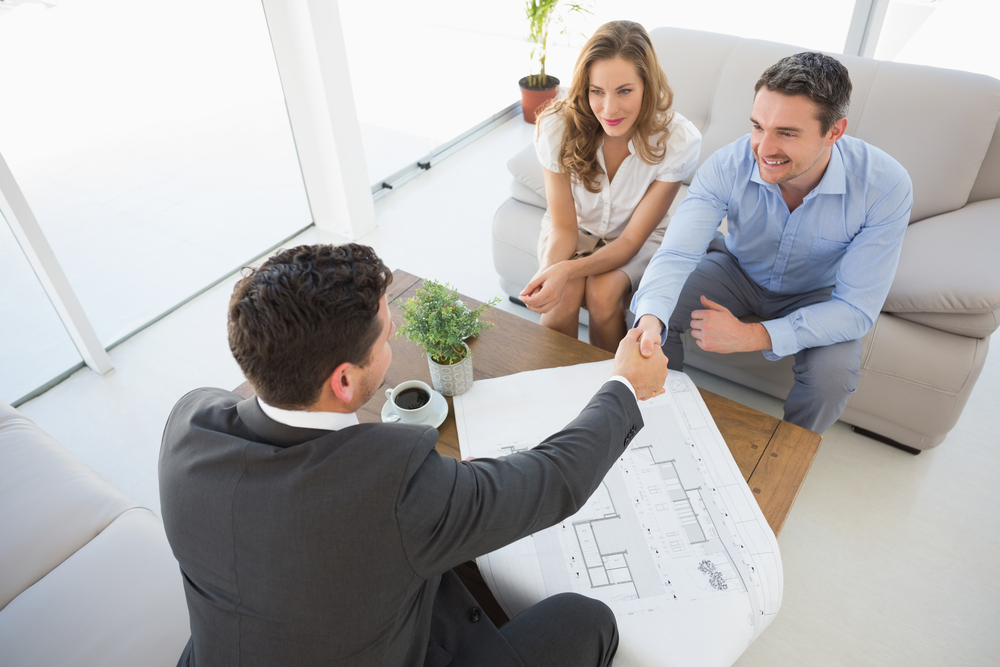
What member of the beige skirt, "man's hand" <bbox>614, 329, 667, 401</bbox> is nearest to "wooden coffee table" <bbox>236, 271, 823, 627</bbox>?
"man's hand" <bbox>614, 329, 667, 401</bbox>

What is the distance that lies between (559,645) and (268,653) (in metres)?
0.47

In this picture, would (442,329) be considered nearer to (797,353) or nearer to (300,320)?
(300,320)

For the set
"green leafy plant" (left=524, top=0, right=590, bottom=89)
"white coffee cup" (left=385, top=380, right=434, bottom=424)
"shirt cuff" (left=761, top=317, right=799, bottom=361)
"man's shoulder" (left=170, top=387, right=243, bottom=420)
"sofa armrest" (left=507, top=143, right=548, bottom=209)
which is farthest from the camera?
"green leafy plant" (left=524, top=0, right=590, bottom=89)

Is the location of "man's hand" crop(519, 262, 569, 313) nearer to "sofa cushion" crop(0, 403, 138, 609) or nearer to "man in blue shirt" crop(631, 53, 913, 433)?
"man in blue shirt" crop(631, 53, 913, 433)

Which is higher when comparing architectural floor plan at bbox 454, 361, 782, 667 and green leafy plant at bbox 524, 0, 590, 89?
green leafy plant at bbox 524, 0, 590, 89

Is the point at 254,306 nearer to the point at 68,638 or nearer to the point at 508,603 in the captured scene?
the point at 508,603

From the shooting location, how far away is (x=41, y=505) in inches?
57.3

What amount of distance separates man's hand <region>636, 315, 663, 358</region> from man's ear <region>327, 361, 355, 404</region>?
2.27 ft

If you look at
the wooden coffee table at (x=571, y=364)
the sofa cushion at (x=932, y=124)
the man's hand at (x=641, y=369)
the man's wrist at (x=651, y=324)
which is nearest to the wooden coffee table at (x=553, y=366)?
the wooden coffee table at (x=571, y=364)

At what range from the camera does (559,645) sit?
1.09 m

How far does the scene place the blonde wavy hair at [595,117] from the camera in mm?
1786

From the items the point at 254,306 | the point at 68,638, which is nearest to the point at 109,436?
the point at 68,638

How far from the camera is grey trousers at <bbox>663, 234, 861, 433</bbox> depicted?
173cm

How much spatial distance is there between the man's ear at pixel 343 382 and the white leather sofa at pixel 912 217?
4.68 feet
